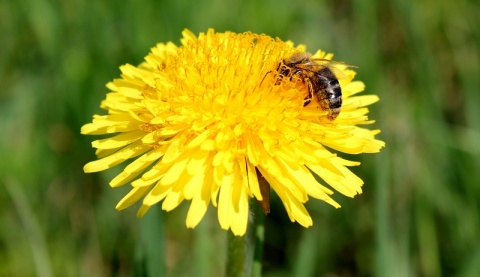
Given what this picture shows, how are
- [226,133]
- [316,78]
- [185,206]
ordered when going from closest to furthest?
[226,133], [316,78], [185,206]

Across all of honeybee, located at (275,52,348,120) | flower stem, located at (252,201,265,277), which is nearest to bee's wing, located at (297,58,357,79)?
honeybee, located at (275,52,348,120)

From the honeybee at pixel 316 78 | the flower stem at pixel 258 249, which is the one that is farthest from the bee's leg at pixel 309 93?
the flower stem at pixel 258 249

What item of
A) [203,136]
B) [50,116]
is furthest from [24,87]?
[203,136]

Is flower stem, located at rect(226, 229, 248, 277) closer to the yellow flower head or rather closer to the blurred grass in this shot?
the yellow flower head

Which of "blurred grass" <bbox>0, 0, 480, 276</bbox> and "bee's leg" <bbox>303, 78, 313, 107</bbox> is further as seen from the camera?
"blurred grass" <bbox>0, 0, 480, 276</bbox>

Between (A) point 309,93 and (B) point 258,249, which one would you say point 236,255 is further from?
(A) point 309,93

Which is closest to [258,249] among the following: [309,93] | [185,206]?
[309,93]
